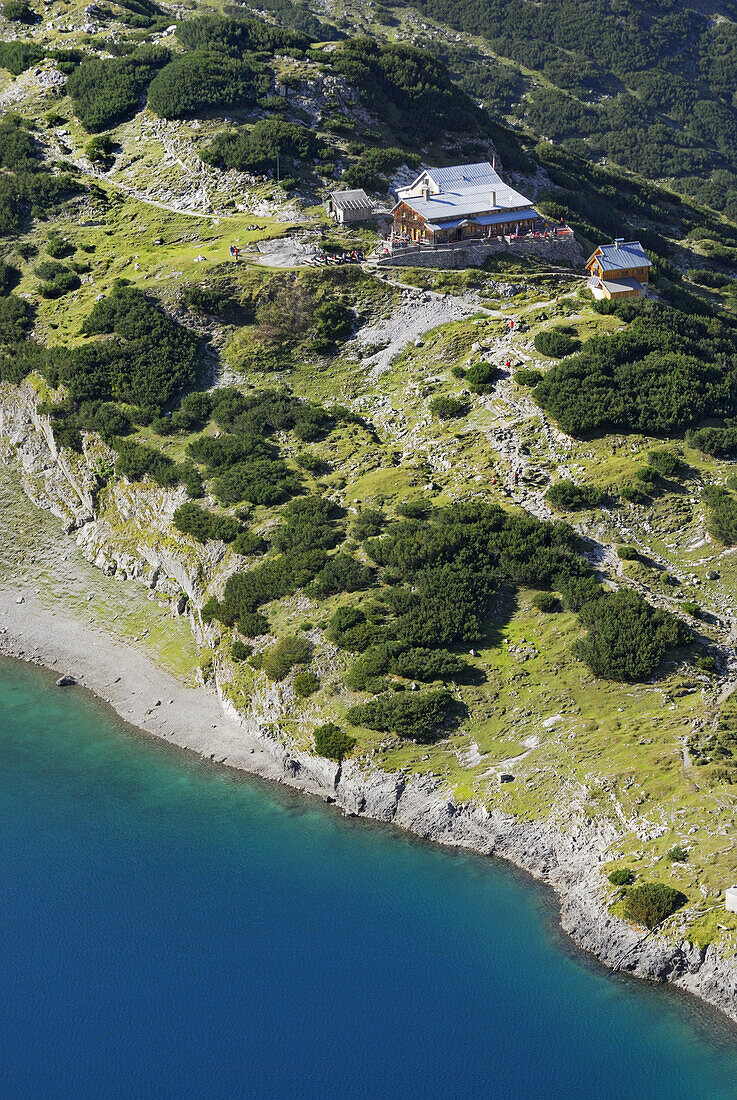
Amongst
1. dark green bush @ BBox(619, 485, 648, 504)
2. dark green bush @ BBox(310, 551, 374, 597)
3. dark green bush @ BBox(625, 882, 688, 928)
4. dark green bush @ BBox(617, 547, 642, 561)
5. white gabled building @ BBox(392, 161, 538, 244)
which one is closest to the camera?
dark green bush @ BBox(625, 882, 688, 928)

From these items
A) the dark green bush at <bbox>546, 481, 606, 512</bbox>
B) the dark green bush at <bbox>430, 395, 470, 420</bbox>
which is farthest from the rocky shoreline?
the dark green bush at <bbox>430, 395, 470, 420</bbox>

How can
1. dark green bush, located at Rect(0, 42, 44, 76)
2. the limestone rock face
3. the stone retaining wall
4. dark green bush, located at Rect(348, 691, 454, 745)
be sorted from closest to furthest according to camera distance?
dark green bush, located at Rect(348, 691, 454, 745), the limestone rock face, the stone retaining wall, dark green bush, located at Rect(0, 42, 44, 76)

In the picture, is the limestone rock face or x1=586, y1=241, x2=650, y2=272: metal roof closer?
the limestone rock face

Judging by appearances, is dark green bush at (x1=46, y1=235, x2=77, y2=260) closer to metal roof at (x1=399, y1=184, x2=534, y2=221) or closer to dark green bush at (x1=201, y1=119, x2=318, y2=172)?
dark green bush at (x1=201, y1=119, x2=318, y2=172)

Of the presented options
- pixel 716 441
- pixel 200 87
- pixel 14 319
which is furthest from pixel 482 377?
pixel 200 87

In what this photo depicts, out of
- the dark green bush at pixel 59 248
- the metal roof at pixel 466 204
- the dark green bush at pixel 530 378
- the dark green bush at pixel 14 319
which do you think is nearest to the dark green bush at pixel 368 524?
the dark green bush at pixel 530 378

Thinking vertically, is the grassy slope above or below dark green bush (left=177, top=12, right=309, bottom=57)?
below

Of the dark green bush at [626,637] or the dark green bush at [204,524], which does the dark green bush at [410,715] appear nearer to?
the dark green bush at [626,637]

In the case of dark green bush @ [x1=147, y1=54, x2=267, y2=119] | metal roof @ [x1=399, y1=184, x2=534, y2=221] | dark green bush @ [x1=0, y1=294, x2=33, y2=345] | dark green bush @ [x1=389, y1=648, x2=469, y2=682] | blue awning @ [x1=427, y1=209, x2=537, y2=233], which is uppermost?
dark green bush @ [x1=147, y1=54, x2=267, y2=119]
